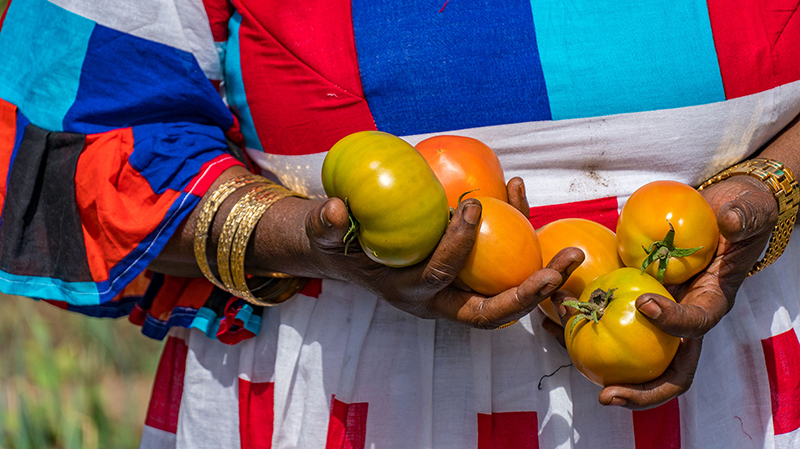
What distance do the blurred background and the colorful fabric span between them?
211cm

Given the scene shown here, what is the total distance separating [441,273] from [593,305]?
29 centimetres

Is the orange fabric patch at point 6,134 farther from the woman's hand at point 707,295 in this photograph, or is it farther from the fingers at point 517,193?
the woman's hand at point 707,295

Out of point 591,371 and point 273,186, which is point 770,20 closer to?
point 591,371

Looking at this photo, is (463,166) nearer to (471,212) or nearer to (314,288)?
(471,212)

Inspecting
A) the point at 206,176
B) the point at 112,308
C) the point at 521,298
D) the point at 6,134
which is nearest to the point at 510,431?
the point at 521,298

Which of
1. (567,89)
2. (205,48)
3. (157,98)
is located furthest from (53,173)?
(567,89)

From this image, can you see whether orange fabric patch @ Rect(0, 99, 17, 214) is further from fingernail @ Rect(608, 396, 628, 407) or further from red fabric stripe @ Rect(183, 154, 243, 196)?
fingernail @ Rect(608, 396, 628, 407)

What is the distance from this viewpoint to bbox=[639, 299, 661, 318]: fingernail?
981 mm

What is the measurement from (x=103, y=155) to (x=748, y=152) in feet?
4.66

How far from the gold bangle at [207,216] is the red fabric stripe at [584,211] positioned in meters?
0.67

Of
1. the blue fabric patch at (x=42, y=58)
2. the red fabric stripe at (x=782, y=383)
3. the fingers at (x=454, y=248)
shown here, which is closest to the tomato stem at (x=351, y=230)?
the fingers at (x=454, y=248)

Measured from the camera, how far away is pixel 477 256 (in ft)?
3.49

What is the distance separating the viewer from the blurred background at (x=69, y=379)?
2.97 m

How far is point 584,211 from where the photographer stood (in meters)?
1.31
